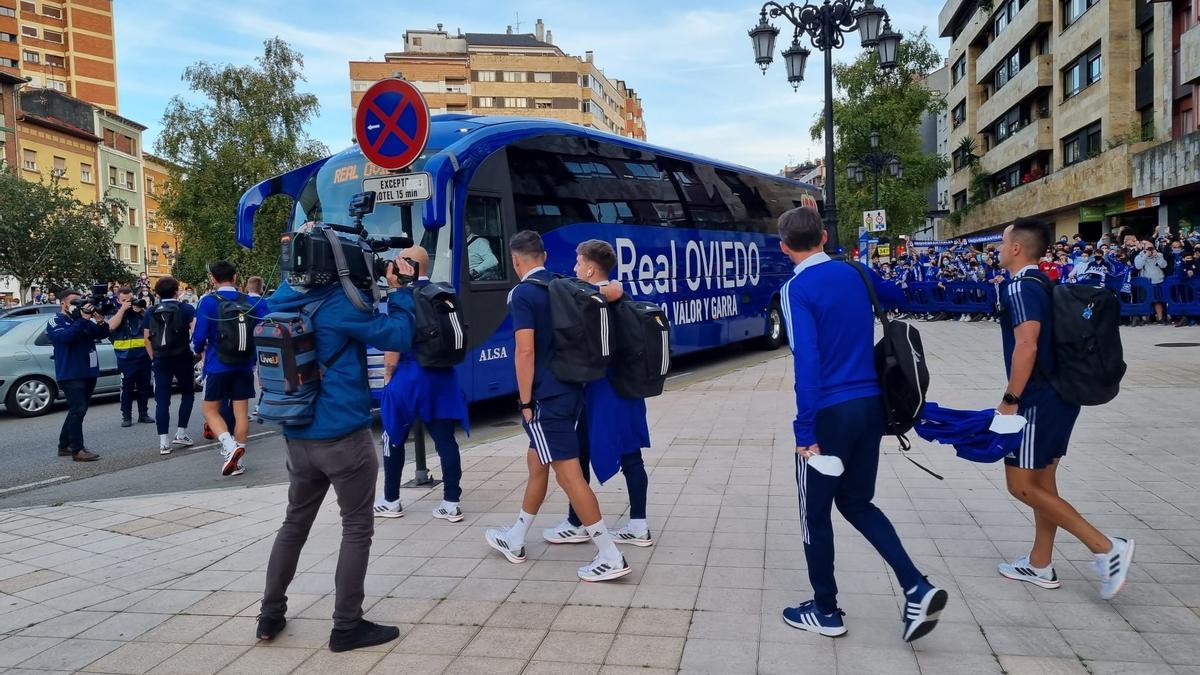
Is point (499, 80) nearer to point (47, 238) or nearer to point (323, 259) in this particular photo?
point (47, 238)

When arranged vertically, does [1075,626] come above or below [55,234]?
below

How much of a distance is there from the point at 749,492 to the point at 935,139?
249 ft

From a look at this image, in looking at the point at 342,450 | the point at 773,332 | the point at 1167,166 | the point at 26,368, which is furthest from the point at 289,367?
the point at 1167,166

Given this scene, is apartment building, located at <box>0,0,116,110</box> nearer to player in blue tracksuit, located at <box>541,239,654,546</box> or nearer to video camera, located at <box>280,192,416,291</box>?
player in blue tracksuit, located at <box>541,239,654,546</box>

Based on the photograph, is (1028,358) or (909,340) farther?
(1028,358)

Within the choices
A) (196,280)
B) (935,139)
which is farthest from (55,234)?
(935,139)

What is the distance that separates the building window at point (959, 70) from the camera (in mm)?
53969

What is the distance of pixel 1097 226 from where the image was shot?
116ft

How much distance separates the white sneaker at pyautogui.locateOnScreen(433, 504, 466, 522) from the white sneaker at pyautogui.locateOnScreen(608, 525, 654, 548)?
115 centimetres

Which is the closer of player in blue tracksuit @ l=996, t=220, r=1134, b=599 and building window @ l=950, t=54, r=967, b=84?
player in blue tracksuit @ l=996, t=220, r=1134, b=599

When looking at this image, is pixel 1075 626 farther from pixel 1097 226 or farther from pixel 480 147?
pixel 1097 226

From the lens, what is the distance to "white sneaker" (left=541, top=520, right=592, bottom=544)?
5.23 meters

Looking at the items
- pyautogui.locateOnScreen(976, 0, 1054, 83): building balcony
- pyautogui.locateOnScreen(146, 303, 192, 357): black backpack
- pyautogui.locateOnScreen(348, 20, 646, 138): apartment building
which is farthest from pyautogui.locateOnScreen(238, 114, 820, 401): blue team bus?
pyautogui.locateOnScreen(348, 20, 646, 138): apartment building

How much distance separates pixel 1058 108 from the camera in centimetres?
3741
